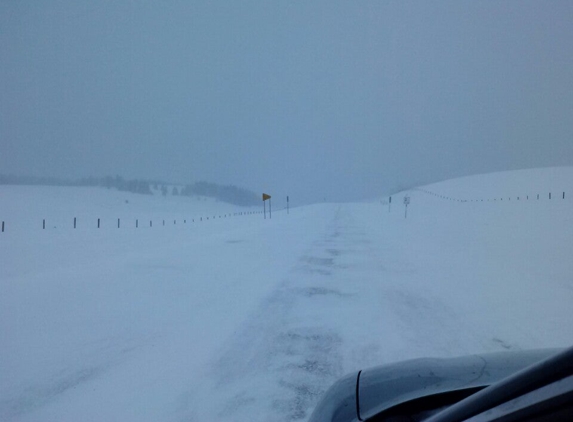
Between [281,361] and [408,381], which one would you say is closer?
[408,381]

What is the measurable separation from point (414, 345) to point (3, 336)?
205 inches

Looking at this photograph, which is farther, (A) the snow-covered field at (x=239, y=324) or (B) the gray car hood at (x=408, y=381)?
(A) the snow-covered field at (x=239, y=324)

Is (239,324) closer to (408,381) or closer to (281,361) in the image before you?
(281,361)

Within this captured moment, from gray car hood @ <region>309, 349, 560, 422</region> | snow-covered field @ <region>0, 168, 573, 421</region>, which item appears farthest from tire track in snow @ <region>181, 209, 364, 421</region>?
gray car hood @ <region>309, 349, 560, 422</region>

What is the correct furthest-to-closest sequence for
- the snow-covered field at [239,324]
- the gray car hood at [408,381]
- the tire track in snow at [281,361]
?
the snow-covered field at [239,324] < the tire track in snow at [281,361] < the gray car hood at [408,381]

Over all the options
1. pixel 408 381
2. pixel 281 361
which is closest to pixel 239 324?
pixel 281 361

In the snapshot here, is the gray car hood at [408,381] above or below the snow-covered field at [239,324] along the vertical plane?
above

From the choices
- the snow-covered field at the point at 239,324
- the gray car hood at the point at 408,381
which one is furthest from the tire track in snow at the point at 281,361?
the gray car hood at the point at 408,381

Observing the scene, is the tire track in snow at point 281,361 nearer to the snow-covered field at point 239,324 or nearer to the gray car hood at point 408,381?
the snow-covered field at point 239,324

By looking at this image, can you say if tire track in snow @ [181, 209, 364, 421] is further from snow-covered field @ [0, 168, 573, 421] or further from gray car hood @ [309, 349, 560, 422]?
gray car hood @ [309, 349, 560, 422]

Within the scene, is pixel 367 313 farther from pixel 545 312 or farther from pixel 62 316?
pixel 62 316

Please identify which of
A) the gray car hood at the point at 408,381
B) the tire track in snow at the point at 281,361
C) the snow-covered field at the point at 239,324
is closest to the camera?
the gray car hood at the point at 408,381

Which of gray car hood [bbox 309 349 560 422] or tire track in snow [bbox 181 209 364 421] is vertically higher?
gray car hood [bbox 309 349 560 422]

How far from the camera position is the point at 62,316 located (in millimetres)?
6816
